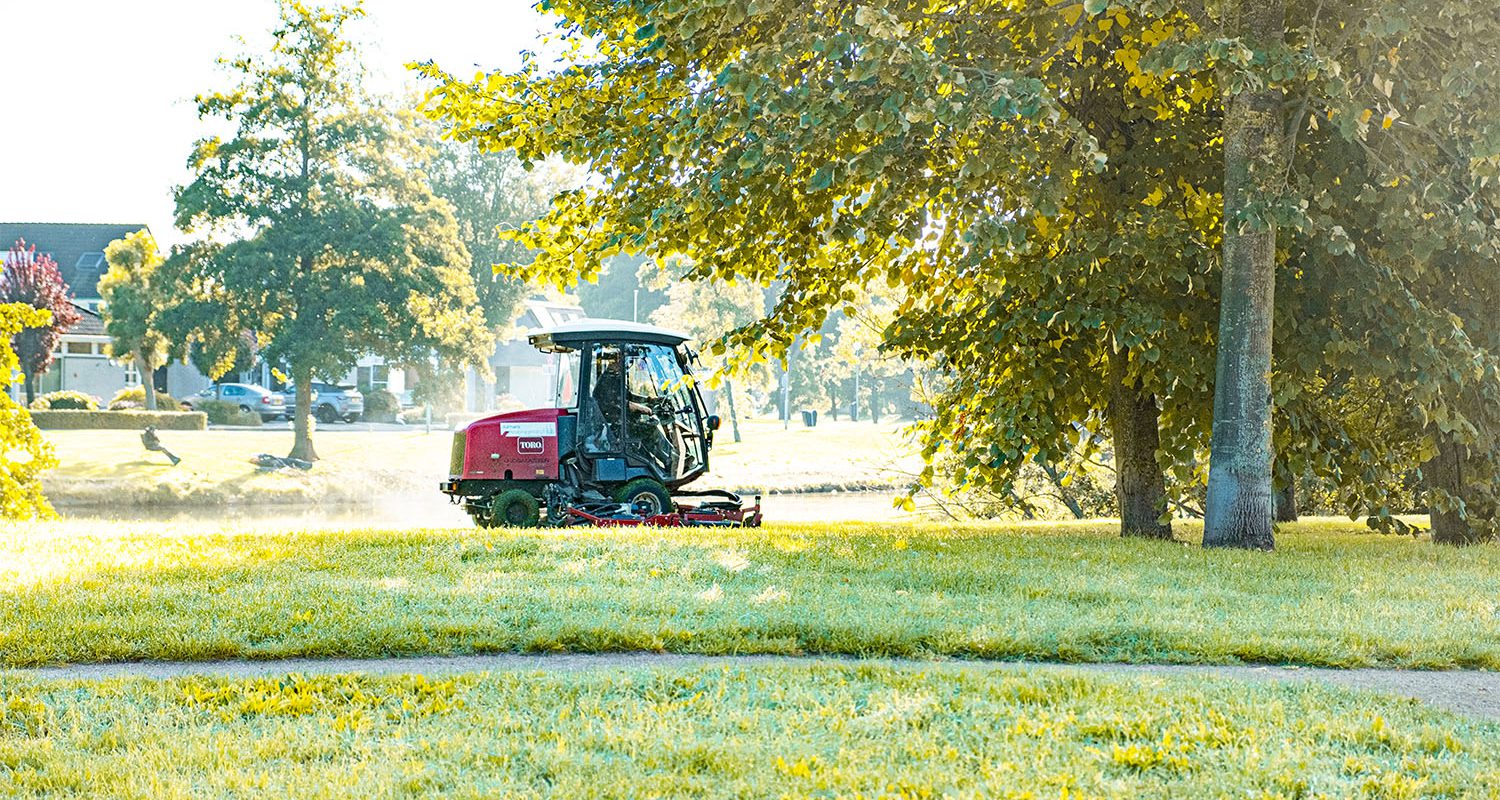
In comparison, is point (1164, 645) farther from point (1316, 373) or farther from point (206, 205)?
point (206, 205)

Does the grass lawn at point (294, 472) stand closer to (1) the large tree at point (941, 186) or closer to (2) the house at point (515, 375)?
(2) the house at point (515, 375)

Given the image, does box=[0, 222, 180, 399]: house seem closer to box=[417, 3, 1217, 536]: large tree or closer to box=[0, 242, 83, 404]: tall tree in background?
box=[0, 242, 83, 404]: tall tree in background

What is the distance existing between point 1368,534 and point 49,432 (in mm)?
35628

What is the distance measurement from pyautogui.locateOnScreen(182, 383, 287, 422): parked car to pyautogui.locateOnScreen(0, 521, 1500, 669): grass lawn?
127 feet

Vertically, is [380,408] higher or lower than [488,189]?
lower

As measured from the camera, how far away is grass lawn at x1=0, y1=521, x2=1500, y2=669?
735 cm

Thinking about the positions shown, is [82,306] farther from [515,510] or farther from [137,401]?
[515,510]

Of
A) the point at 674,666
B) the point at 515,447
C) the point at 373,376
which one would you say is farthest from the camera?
the point at 373,376

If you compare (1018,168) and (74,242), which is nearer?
(1018,168)

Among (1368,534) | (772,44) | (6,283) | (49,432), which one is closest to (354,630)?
(772,44)

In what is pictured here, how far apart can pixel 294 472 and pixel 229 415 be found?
1329 cm

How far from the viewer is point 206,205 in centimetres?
3581

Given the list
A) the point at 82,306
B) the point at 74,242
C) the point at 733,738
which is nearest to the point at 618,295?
the point at 74,242

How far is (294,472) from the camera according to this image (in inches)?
1387
